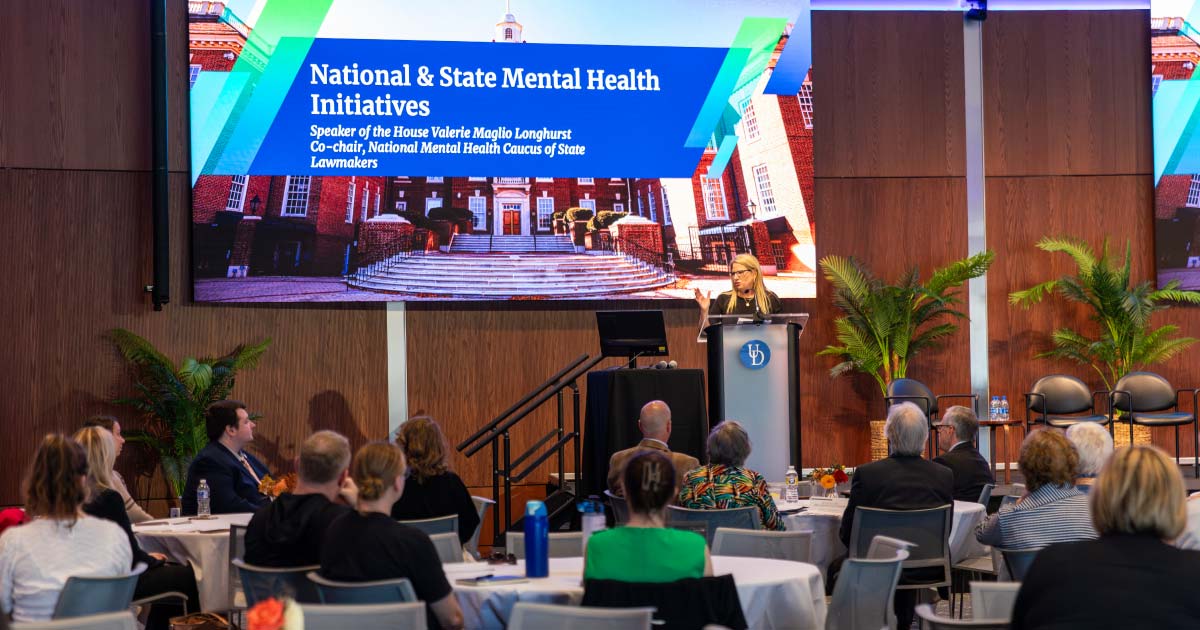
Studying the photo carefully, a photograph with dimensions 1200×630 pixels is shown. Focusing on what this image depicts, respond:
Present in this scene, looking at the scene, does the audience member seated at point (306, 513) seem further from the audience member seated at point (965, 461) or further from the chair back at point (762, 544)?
the audience member seated at point (965, 461)

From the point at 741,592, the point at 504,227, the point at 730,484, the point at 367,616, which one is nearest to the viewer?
the point at 367,616

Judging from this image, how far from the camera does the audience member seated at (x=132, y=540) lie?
4.75 meters

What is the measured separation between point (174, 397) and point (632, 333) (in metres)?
3.64

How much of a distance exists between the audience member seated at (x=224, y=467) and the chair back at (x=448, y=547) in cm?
204

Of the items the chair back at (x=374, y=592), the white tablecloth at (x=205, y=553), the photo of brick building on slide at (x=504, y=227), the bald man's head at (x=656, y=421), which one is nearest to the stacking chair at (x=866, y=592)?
the chair back at (x=374, y=592)

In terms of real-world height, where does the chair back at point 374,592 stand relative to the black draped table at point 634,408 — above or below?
below

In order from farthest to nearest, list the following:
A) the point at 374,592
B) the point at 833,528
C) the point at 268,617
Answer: the point at 833,528
the point at 374,592
the point at 268,617

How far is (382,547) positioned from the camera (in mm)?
3580

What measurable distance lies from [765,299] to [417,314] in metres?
3.39

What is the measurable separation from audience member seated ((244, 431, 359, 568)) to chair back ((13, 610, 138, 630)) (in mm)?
917

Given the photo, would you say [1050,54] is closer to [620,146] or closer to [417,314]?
[620,146]

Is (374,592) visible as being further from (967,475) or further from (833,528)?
(967,475)

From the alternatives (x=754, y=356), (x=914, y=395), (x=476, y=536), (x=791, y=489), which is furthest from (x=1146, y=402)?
(x=476, y=536)

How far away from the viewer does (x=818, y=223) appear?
1059 centimetres
